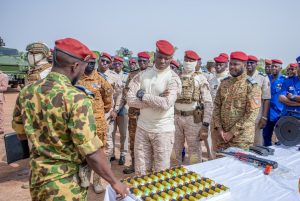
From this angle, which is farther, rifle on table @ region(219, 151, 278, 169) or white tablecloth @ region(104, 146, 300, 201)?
rifle on table @ region(219, 151, 278, 169)

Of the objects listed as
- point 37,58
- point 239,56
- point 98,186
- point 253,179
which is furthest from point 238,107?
point 37,58

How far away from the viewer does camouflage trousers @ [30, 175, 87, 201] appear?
1913mm

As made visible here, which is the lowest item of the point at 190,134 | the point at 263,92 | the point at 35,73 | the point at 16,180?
the point at 16,180

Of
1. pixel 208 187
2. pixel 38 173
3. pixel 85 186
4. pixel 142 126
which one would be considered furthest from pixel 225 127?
pixel 38 173

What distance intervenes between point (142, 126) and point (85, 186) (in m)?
1.67

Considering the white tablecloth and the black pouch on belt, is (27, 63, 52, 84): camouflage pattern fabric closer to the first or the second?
the black pouch on belt

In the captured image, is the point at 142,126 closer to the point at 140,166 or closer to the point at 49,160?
the point at 140,166

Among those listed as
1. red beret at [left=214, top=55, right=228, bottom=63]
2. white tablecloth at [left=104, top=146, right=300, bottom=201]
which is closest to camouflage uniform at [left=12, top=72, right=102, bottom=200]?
Answer: white tablecloth at [left=104, top=146, right=300, bottom=201]

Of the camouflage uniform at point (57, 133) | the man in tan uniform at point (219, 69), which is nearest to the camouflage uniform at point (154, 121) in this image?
the camouflage uniform at point (57, 133)

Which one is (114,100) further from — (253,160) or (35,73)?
(253,160)

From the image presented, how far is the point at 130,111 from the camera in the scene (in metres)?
5.44

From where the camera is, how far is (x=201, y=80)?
4.62 metres

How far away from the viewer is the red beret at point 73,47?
1.91 metres

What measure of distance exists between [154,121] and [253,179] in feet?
4.65
